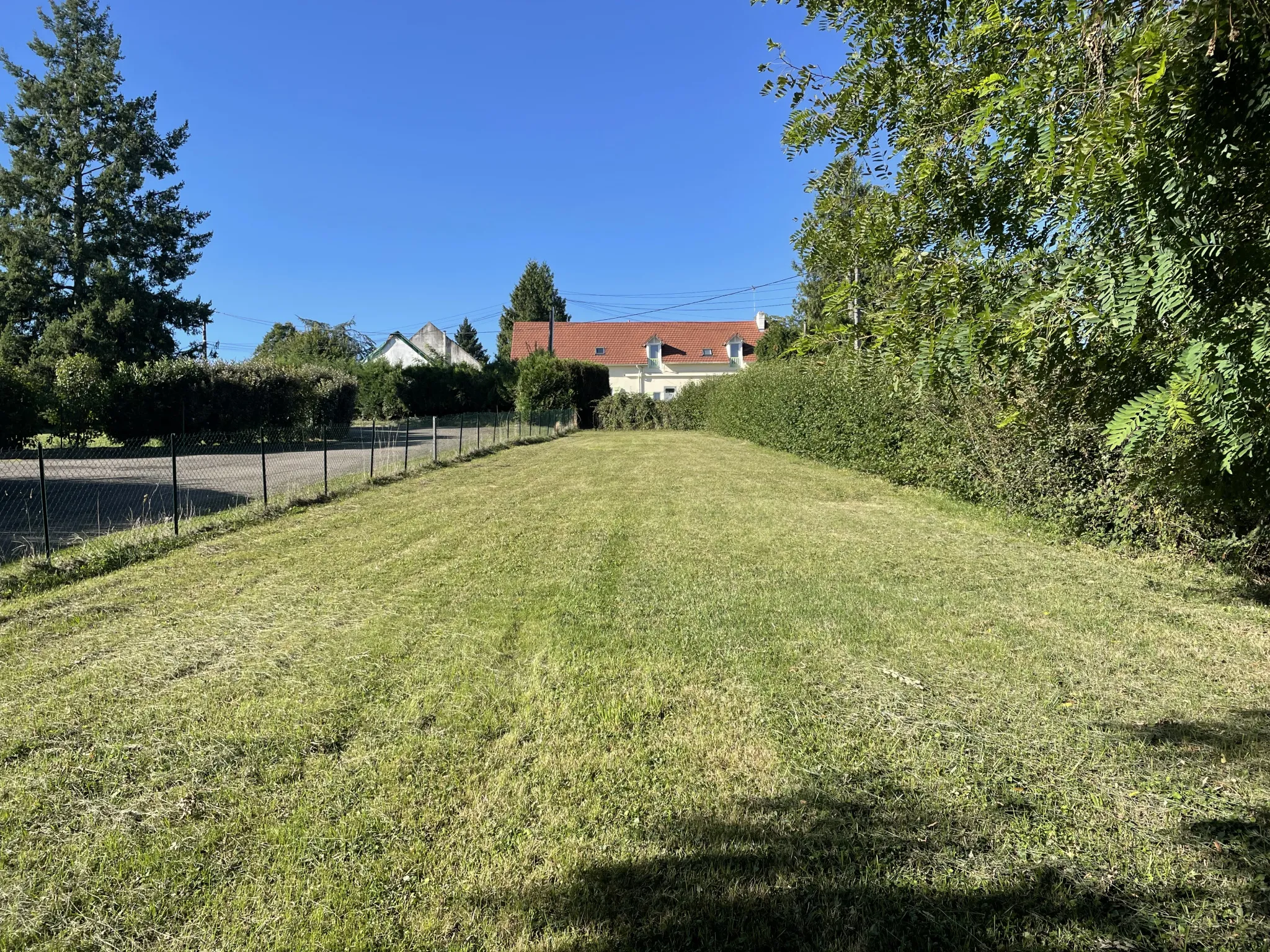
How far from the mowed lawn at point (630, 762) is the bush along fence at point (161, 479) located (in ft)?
7.73

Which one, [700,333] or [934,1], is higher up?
[700,333]

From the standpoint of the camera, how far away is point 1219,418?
1.96 m

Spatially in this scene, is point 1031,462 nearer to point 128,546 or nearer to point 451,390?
point 128,546

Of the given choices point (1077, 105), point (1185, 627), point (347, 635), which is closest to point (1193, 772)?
point (1185, 627)

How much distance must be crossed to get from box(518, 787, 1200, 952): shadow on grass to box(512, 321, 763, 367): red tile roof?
1821 inches

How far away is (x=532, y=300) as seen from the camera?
68.0 metres

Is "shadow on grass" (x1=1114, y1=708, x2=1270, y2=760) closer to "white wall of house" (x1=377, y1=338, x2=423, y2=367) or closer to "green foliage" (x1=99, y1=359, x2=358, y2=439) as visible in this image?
"green foliage" (x1=99, y1=359, x2=358, y2=439)

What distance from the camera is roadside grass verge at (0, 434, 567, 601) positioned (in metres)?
5.49

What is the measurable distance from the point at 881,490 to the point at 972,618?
7.72m

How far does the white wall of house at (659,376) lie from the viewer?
4750 cm

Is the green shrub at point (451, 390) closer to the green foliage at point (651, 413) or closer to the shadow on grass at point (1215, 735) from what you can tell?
the green foliage at point (651, 413)

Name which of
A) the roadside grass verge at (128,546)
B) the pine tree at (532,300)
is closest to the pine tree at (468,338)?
the pine tree at (532,300)

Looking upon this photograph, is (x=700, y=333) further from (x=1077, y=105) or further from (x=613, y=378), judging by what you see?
(x=1077, y=105)

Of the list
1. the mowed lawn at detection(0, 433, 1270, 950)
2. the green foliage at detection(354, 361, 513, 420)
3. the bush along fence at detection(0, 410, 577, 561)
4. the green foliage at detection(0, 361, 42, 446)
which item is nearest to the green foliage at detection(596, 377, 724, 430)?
the green foliage at detection(354, 361, 513, 420)
